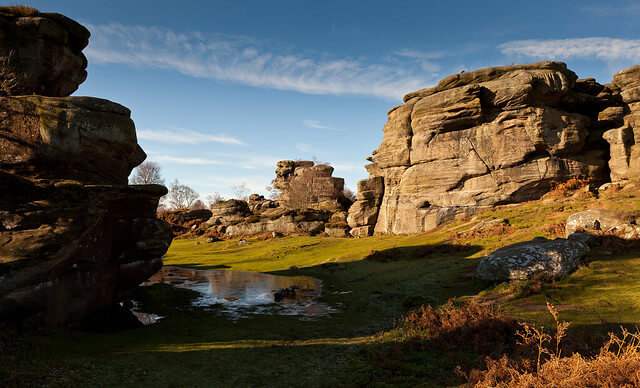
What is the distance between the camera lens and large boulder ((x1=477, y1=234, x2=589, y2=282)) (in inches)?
746

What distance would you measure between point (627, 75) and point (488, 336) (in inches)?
2349

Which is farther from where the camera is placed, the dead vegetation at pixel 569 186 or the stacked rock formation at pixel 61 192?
the dead vegetation at pixel 569 186

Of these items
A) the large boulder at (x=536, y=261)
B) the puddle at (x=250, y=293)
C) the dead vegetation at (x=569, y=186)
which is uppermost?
the dead vegetation at (x=569, y=186)

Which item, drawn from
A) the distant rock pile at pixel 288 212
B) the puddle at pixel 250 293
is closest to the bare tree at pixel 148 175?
the distant rock pile at pixel 288 212

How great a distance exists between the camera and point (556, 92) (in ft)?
152

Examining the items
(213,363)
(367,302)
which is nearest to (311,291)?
(367,302)

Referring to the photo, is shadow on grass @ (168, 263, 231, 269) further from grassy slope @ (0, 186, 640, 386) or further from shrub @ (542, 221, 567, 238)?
shrub @ (542, 221, 567, 238)

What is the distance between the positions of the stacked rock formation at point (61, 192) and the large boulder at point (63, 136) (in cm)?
5

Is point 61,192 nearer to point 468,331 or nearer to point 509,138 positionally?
point 468,331

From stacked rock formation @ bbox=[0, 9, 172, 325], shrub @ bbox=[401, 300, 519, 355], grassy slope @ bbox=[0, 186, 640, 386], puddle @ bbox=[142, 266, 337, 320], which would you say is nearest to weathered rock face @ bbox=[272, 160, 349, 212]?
puddle @ bbox=[142, 266, 337, 320]

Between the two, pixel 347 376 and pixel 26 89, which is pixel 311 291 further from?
pixel 26 89

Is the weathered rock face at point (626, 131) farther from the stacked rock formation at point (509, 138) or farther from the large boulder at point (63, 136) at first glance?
the large boulder at point (63, 136)

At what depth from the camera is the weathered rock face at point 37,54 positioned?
65.4ft

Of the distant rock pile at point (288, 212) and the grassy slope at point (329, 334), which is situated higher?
the distant rock pile at point (288, 212)
